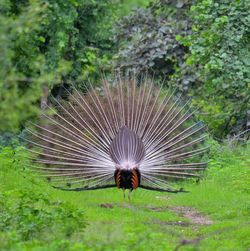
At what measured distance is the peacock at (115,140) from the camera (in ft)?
41.4

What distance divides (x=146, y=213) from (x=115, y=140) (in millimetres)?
1176

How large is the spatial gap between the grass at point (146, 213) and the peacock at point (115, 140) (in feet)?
1.27

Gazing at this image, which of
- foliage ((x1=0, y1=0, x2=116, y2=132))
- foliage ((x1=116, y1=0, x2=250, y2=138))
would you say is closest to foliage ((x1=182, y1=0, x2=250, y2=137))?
foliage ((x1=116, y1=0, x2=250, y2=138))

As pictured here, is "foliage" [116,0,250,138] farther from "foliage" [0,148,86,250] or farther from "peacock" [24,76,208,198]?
"foliage" [0,148,86,250]

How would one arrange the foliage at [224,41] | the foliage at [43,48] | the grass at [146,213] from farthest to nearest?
the foliage at [224,41]
the grass at [146,213]
the foliage at [43,48]

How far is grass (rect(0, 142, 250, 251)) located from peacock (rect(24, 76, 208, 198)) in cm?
39

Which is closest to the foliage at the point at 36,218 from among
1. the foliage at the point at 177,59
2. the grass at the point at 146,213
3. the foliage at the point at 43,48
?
the grass at the point at 146,213

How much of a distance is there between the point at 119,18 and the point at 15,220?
14208 millimetres

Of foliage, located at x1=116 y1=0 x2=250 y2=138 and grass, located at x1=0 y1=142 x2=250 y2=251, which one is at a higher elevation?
foliage, located at x1=116 y1=0 x2=250 y2=138

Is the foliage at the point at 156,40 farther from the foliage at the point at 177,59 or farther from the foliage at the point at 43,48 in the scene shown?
the foliage at the point at 43,48

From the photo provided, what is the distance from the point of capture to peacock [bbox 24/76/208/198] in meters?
12.6

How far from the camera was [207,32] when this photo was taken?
48.1 feet

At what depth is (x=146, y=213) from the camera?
12.3m

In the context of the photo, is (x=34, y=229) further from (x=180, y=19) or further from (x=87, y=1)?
(x=180, y=19)
